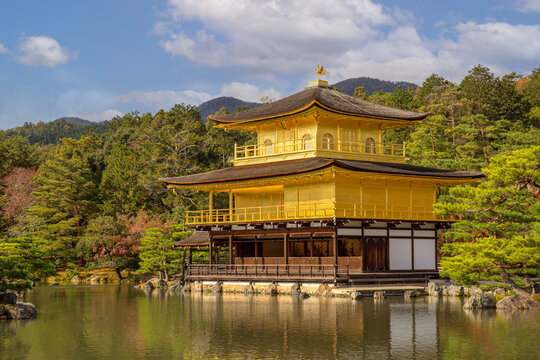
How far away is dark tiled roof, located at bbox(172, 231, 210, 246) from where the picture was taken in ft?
151

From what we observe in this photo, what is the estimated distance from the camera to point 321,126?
43.9 meters

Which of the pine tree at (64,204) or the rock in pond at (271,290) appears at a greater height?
the pine tree at (64,204)

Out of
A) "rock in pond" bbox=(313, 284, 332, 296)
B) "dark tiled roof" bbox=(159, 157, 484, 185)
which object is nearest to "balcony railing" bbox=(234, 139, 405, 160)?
"dark tiled roof" bbox=(159, 157, 484, 185)


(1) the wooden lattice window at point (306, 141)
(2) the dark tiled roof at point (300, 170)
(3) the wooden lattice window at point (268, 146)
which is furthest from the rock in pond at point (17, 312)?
(3) the wooden lattice window at point (268, 146)

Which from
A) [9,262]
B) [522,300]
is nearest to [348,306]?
[522,300]

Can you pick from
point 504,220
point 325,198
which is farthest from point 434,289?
point 325,198

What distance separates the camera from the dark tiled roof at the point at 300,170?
38.6 metres

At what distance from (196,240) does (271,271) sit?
843 cm

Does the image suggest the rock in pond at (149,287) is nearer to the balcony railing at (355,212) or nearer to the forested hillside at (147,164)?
the balcony railing at (355,212)

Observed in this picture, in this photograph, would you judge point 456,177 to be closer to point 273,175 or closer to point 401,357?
point 273,175

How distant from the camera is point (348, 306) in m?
30.3

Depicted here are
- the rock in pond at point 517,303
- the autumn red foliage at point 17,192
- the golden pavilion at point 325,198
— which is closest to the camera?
the rock in pond at point 517,303

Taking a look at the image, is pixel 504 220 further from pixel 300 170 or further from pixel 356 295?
pixel 300 170

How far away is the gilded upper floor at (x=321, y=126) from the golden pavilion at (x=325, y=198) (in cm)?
7
